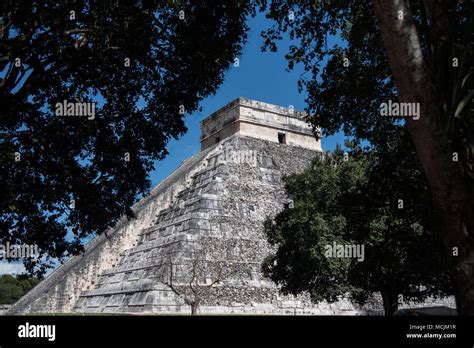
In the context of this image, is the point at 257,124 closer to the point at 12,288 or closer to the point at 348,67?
the point at 348,67

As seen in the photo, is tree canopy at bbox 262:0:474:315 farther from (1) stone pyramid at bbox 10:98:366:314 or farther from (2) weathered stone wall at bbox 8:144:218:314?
(2) weathered stone wall at bbox 8:144:218:314

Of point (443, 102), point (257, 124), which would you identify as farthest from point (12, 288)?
point (443, 102)

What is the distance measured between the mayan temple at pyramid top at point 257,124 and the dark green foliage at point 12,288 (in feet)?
71.0

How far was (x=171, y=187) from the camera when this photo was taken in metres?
21.7

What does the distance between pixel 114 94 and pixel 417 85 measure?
4.84 m

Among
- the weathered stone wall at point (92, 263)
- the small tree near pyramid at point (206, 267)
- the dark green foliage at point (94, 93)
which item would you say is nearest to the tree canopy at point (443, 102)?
the dark green foliage at point (94, 93)

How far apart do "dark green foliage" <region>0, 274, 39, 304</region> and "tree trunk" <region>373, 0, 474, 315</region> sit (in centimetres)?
3765

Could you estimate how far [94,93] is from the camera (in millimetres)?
7516

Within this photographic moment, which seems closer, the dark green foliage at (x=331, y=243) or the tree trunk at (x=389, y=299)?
the dark green foliage at (x=331, y=243)

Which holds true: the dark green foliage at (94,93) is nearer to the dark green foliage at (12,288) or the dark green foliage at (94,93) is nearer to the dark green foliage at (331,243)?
the dark green foliage at (331,243)

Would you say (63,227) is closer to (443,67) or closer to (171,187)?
(443,67)

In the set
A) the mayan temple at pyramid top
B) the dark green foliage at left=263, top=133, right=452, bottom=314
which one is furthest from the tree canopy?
the mayan temple at pyramid top

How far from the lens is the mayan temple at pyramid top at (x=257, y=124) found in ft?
A: 76.6

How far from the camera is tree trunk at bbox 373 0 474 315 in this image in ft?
14.7
